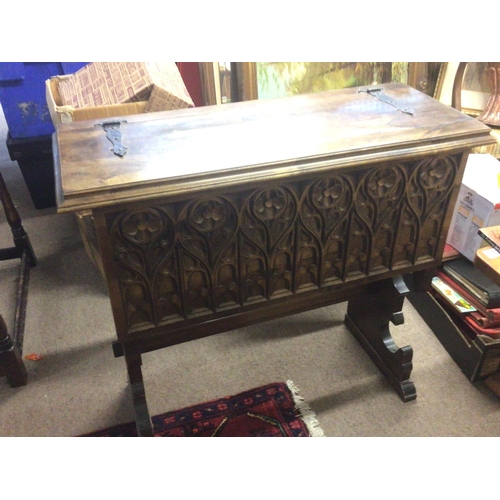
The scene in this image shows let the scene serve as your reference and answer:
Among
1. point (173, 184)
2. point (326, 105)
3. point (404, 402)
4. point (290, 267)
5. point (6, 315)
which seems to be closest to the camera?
point (173, 184)

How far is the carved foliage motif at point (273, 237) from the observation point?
3.54ft

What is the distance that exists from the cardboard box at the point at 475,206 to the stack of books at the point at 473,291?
0.07m

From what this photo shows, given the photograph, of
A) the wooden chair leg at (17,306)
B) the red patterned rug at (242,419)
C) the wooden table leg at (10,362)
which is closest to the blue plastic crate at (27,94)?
the wooden chair leg at (17,306)

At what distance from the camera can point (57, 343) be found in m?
1.87

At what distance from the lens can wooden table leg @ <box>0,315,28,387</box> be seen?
5.28 feet

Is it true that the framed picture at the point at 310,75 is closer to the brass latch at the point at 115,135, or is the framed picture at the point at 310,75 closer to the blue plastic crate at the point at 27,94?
the blue plastic crate at the point at 27,94

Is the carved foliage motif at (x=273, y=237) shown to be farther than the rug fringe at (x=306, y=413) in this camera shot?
No

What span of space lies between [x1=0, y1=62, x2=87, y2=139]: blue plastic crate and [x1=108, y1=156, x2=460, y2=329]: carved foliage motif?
1700mm

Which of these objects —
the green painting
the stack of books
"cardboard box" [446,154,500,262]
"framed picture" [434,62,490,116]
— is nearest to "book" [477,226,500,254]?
the stack of books

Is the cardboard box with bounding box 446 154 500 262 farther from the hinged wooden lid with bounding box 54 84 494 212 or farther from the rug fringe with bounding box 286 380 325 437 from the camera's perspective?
the rug fringe with bounding box 286 380 325 437

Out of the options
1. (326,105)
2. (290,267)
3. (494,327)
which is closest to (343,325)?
(494,327)

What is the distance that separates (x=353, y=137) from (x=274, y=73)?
1.35 meters

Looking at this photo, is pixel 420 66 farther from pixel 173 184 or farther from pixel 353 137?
pixel 173 184

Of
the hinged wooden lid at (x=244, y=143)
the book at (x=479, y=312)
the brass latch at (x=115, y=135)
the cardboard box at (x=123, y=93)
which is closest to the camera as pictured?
the hinged wooden lid at (x=244, y=143)
